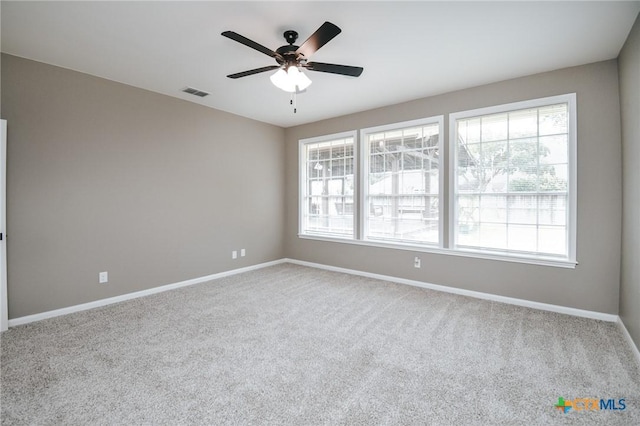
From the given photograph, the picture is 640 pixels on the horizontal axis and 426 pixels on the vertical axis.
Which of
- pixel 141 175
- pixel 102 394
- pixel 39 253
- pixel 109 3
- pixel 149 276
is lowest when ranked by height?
pixel 102 394

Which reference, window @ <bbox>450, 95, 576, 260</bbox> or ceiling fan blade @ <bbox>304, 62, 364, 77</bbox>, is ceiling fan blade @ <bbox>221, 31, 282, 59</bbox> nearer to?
ceiling fan blade @ <bbox>304, 62, 364, 77</bbox>

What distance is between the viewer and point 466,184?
4.02 meters

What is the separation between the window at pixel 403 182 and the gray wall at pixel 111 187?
2222mm

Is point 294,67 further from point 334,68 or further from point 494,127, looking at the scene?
point 494,127

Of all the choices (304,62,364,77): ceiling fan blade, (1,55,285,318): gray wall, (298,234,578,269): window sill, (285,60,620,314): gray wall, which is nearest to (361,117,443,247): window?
(298,234,578,269): window sill

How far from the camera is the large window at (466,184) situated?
342 centimetres

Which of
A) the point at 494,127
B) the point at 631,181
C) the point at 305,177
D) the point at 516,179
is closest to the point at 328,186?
the point at 305,177

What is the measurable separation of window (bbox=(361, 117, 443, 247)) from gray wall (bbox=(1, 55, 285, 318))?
7.29 ft

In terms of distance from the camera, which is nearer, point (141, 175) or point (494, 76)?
point (494, 76)

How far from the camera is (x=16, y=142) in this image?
303cm

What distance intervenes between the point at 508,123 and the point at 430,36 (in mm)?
1772

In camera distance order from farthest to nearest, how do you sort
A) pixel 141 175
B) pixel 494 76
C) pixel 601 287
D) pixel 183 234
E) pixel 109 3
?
pixel 183 234 → pixel 141 175 → pixel 494 76 → pixel 601 287 → pixel 109 3

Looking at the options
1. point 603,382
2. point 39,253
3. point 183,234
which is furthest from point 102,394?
point 603,382

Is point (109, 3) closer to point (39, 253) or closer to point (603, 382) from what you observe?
point (39, 253)
